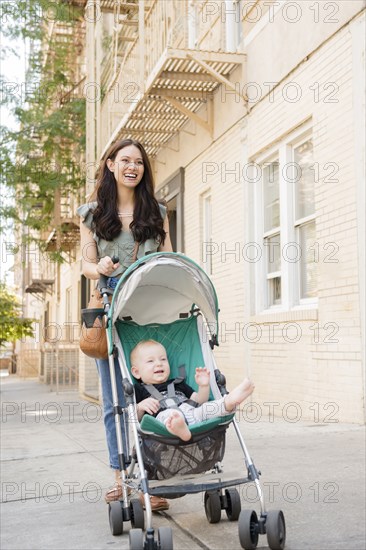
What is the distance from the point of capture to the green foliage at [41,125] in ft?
55.4

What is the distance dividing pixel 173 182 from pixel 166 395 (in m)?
10.3

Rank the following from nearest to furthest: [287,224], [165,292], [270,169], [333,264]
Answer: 1. [165,292]
2. [333,264]
3. [287,224]
4. [270,169]

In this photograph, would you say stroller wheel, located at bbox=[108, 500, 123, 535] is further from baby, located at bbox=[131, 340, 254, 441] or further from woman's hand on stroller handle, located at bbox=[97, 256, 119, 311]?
woman's hand on stroller handle, located at bbox=[97, 256, 119, 311]

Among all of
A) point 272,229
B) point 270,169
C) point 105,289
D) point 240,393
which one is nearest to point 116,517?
point 240,393

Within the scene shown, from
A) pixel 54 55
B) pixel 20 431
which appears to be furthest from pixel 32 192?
pixel 20 431

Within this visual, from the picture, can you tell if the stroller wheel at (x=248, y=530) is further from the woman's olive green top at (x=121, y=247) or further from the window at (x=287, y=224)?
the window at (x=287, y=224)

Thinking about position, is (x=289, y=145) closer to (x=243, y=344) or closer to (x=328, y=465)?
(x=243, y=344)

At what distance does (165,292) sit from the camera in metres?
4.11

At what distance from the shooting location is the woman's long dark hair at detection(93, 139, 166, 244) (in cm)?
410

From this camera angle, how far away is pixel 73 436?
789cm

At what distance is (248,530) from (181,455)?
1.57 feet

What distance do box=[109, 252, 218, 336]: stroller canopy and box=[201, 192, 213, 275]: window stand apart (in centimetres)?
781

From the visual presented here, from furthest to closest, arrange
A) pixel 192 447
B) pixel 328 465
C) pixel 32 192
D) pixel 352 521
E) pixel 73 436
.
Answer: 1. pixel 32 192
2. pixel 73 436
3. pixel 328 465
4. pixel 352 521
5. pixel 192 447

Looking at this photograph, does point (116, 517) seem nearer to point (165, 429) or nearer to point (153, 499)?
point (153, 499)
